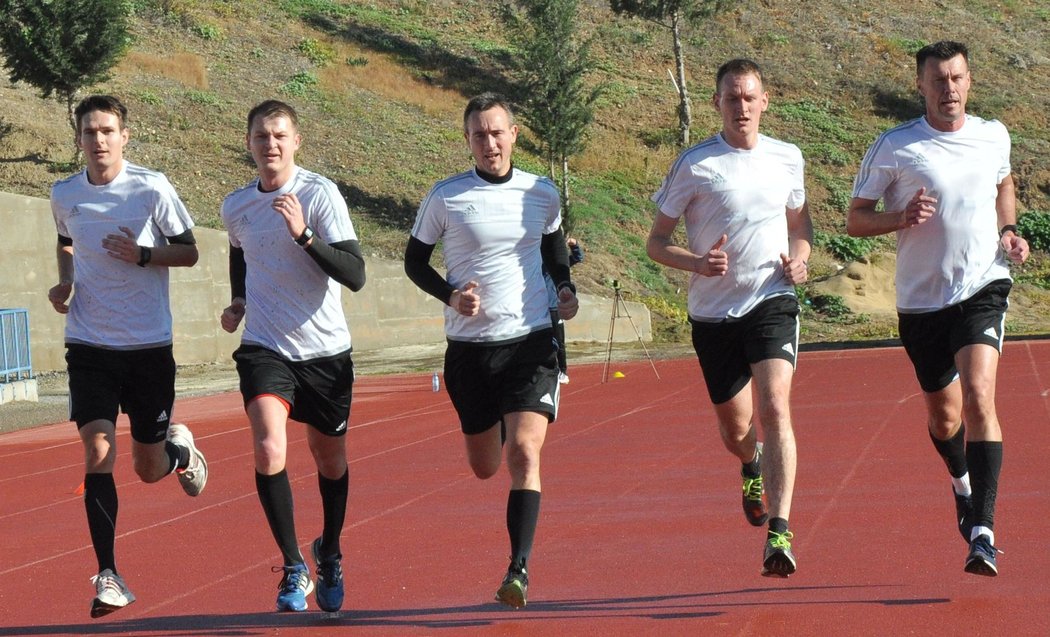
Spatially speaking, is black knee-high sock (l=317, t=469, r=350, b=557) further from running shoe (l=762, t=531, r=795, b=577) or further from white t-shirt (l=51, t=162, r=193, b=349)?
running shoe (l=762, t=531, r=795, b=577)

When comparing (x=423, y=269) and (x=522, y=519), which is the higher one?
(x=423, y=269)

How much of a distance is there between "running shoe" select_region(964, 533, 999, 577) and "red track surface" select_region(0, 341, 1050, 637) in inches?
4.5

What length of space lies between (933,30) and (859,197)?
53.5 m

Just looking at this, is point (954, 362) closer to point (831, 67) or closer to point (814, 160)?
→ point (814, 160)

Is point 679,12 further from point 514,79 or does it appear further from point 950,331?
point 950,331

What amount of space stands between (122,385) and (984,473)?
3.75m

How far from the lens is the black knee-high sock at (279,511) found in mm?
5543

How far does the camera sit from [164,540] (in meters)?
7.80

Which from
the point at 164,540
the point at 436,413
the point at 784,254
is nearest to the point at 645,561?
the point at 784,254

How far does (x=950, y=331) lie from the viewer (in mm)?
5801

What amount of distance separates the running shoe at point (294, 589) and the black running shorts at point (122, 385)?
110cm

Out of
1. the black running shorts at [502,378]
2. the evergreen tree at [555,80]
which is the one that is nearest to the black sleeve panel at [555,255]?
the black running shorts at [502,378]

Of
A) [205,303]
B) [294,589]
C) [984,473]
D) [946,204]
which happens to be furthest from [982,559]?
[205,303]

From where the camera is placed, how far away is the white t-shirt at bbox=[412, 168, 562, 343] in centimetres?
575
